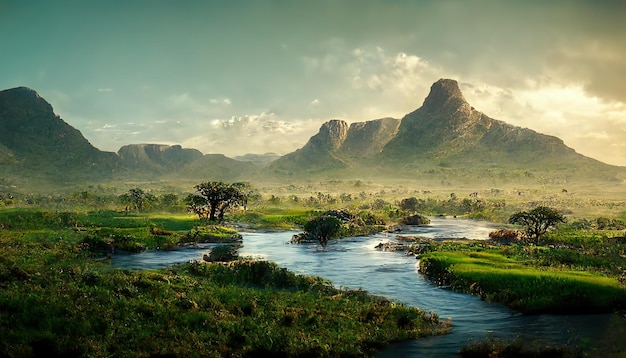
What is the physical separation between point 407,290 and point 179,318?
77.1 ft

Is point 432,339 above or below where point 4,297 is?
below

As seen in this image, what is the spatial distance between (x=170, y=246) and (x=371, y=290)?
38414 mm

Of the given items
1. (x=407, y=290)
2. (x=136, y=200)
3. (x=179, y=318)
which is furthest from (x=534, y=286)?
(x=136, y=200)

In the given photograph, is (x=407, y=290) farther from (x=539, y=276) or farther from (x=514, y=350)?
(x=514, y=350)

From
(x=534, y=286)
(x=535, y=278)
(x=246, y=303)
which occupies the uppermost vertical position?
(x=535, y=278)

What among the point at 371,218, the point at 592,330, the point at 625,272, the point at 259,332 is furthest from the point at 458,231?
the point at 259,332

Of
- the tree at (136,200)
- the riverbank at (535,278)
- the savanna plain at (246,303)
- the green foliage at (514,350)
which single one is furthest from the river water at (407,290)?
the tree at (136,200)

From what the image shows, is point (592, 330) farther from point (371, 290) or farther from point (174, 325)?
point (174, 325)

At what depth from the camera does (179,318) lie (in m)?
26.8

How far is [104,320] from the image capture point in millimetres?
25109

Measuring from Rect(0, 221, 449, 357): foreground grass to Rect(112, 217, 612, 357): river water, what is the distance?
2.42 meters

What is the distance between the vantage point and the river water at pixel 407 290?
93.1 feet

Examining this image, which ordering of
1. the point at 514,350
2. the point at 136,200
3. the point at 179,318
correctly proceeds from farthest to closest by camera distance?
1. the point at 136,200
2. the point at 179,318
3. the point at 514,350

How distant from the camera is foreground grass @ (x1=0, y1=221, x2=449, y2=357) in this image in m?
23.0
